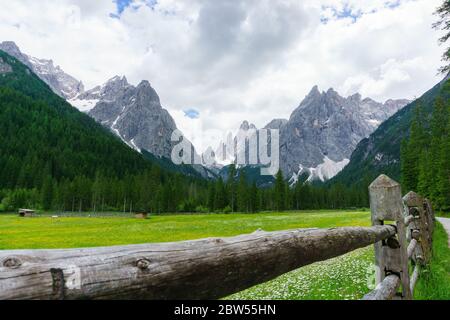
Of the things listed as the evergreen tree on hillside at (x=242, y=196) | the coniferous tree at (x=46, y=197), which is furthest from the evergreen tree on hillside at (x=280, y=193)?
the coniferous tree at (x=46, y=197)

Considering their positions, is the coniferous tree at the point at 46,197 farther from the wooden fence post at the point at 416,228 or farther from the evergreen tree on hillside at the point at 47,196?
the wooden fence post at the point at 416,228

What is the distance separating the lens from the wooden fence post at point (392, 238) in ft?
18.1

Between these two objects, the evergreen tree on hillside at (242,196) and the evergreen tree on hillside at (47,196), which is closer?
the evergreen tree on hillside at (242,196)

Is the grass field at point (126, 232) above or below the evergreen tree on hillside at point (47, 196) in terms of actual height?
below

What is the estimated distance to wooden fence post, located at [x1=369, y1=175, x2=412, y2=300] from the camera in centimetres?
551

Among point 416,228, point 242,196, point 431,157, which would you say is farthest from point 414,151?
point 242,196

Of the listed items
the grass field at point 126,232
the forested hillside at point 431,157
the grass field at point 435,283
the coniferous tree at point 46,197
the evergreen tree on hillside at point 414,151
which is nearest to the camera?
the grass field at point 435,283

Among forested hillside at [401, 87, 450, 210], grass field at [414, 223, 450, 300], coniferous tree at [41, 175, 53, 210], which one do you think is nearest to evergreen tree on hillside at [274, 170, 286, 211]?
forested hillside at [401, 87, 450, 210]

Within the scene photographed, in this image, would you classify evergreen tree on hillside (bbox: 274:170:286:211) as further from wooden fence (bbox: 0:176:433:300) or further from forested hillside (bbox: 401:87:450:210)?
wooden fence (bbox: 0:176:433:300)
